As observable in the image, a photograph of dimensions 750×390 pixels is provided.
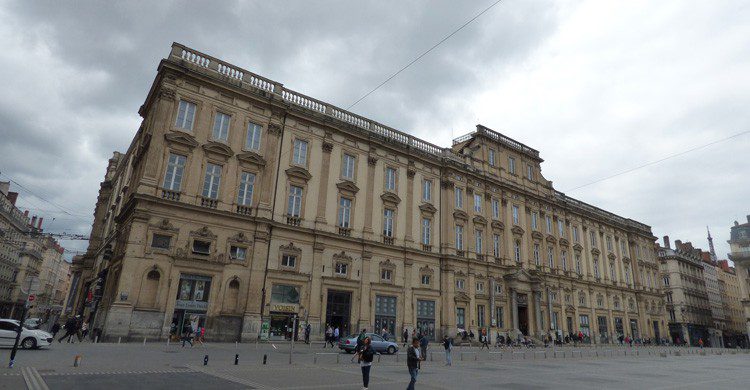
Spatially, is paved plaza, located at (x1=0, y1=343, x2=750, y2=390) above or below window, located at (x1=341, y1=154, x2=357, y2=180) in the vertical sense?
below

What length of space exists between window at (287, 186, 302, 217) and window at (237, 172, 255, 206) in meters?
3.14

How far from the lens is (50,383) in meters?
11.7

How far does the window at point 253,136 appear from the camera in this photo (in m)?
33.5

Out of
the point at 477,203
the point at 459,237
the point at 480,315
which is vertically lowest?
the point at 480,315

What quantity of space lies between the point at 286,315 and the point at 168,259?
9310 mm

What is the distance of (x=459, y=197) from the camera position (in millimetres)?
46531

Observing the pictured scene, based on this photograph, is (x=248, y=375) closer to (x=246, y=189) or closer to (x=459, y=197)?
(x=246, y=189)

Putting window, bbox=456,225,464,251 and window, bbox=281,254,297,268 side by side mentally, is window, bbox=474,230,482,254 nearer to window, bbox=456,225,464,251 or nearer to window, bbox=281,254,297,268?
window, bbox=456,225,464,251

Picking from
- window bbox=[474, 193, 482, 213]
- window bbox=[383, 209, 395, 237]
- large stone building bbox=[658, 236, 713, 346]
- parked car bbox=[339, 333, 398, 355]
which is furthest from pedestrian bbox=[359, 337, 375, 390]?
large stone building bbox=[658, 236, 713, 346]

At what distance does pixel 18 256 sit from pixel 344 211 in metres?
87.7

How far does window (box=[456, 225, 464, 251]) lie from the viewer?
44.7 m

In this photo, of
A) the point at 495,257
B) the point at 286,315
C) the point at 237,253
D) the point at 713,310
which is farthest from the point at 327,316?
the point at 713,310

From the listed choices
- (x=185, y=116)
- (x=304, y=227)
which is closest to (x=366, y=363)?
(x=304, y=227)

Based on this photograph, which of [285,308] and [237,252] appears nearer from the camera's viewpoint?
[237,252]
